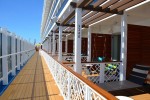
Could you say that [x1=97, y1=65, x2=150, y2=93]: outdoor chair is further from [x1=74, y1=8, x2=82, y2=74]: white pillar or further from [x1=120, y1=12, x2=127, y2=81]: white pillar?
[x1=74, y1=8, x2=82, y2=74]: white pillar

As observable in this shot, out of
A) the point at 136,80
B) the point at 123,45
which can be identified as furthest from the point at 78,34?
the point at 136,80

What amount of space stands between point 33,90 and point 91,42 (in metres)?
5.48

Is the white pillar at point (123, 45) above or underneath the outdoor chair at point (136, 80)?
above

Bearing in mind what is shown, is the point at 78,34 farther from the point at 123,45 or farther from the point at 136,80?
the point at 136,80

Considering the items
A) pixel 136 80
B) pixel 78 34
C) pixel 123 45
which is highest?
pixel 78 34

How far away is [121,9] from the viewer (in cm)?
549

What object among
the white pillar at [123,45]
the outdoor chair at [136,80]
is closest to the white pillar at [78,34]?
the outdoor chair at [136,80]

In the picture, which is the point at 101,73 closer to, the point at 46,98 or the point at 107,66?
the point at 107,66

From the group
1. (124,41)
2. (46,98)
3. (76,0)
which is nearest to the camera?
(46,98)

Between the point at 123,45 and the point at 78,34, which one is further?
the point at 123,45

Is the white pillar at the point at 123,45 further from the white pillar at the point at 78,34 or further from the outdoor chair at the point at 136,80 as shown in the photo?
the white pillar at the point at 78,34

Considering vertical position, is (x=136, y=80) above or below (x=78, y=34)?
below

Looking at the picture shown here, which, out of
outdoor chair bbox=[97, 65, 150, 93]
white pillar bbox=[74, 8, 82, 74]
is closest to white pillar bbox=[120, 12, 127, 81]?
outdoor chair bbox=[97, 65, 150, 93]

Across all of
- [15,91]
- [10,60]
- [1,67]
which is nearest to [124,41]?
[15,91]
